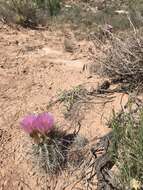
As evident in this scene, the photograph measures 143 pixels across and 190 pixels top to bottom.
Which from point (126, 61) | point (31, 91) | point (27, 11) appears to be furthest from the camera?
point (27, 11)

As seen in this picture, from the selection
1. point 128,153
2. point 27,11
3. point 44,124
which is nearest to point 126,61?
point 44,124

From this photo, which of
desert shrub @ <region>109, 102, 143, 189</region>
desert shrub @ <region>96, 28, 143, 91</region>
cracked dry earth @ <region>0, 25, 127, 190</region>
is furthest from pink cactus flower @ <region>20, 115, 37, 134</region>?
desert shrub @ <region>96, 28, 143, 91</region>

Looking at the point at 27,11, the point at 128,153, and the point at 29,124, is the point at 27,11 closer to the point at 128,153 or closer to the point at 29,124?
the point at 29,124

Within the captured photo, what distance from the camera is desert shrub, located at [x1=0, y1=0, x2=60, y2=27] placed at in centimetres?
782

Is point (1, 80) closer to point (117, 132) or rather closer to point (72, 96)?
point (72, 96)

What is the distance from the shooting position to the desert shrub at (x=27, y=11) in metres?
7.82

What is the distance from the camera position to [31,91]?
200 inches

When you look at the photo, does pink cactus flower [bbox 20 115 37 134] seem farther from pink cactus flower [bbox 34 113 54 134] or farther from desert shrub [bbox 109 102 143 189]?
desert shrub [bbox 109 102 143 189]

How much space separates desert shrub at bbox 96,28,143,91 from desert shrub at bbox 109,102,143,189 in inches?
43.0

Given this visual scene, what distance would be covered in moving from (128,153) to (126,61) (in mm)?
1441

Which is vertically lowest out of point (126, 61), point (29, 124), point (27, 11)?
point (27, 11)

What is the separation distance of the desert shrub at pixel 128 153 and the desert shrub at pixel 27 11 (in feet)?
14.6

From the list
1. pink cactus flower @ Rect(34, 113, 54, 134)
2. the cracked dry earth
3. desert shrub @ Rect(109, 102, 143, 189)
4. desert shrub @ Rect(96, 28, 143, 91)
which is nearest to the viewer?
desert shrub @ Rect(109, 102, 143, 189)

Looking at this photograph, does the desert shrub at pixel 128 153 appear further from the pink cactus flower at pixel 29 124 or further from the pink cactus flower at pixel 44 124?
the pink cactus flower at pixel 29 124
